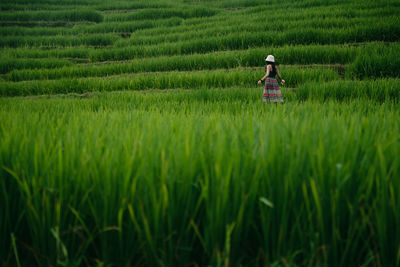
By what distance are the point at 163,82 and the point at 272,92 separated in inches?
108

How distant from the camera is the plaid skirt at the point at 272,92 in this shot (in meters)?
3.58

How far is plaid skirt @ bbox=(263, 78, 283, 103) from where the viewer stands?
3.58 m

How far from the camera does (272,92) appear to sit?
3613 millimetres

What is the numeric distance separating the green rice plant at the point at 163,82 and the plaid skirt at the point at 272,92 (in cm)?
144

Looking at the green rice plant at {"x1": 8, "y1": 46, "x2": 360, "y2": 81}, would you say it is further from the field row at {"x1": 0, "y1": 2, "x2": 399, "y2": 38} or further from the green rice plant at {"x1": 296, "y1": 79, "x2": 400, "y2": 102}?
the green rice plant at {"x1": 296, "y1": 79, "x2": 400, "y2": 102}

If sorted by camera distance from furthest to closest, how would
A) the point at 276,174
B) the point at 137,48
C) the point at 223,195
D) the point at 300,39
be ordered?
the point at 137,48
the point at 300,39
the point at 276,174
the point at 223,195

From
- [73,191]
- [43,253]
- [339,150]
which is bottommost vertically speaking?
[43,253]

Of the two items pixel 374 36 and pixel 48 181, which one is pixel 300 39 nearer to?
pixel 374 36

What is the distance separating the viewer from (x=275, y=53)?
611 cm

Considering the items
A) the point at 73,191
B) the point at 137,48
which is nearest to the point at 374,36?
the point at 137,48

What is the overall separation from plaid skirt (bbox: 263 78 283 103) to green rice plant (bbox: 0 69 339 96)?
1444 millimetres

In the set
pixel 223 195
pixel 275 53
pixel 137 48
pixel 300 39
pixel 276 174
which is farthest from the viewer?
pixel 137 48

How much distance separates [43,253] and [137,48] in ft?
26.0

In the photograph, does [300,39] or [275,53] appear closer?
[275,53]
